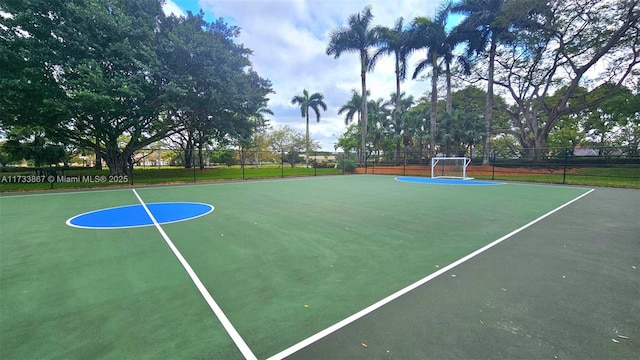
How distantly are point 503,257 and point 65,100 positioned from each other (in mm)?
15956

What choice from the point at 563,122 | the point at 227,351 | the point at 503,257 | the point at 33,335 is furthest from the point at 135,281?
the point at 563,122

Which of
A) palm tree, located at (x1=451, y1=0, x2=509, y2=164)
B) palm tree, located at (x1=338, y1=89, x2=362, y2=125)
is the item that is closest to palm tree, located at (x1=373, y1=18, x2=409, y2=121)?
palm tree, located at (x1=451, y1=0, x2=509, y2=164)

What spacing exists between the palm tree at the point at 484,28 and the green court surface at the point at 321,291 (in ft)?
61.3

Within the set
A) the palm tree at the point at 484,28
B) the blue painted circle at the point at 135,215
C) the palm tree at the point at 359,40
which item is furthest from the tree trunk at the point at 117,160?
the palm tree at the point at 484,28

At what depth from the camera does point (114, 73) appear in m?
12.3

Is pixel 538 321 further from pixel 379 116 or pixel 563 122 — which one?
pixel 563 122

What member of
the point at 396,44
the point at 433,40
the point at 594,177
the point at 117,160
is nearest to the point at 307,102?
the point at 396,44

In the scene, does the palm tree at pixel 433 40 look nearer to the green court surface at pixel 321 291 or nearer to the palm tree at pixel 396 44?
the palm tree at pixel 396 44

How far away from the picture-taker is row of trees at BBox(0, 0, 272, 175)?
1063 centimetres

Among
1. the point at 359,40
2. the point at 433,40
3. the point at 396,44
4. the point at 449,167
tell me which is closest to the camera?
the point at 449,167

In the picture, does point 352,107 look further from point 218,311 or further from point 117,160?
point 218,311

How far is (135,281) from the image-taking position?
2.79 m

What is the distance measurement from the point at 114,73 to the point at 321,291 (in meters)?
15.0

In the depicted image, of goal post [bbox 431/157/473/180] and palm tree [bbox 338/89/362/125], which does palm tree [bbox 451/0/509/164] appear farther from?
palm tree [bbox 338/89/362/125]
